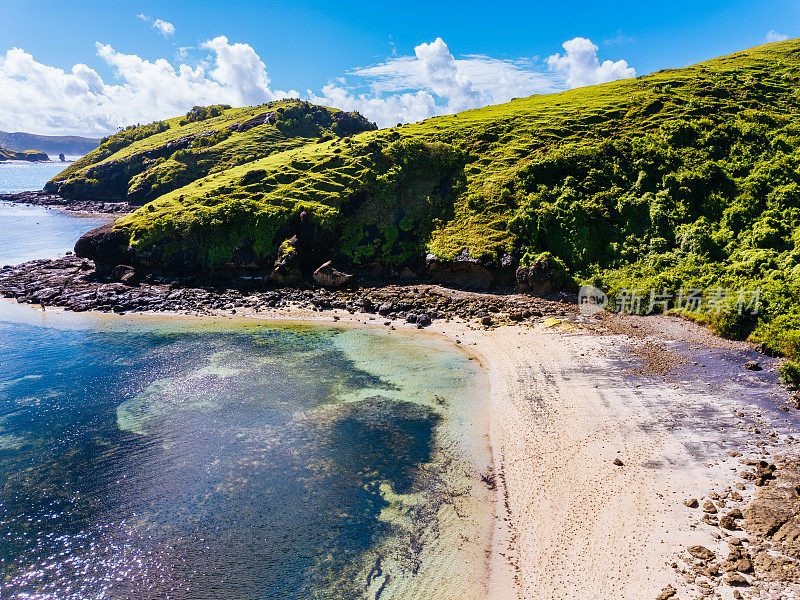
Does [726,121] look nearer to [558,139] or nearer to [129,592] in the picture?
[558,139]

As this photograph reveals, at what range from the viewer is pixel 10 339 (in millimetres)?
44812

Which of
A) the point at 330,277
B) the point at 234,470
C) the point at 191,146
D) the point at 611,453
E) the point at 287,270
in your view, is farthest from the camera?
the point at 191,146

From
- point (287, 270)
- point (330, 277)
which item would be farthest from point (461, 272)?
point (287, 270)

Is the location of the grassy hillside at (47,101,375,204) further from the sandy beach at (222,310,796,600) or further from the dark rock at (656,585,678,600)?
the dark rock at (656,585,678,600)

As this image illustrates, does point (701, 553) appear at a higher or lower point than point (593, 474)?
lower

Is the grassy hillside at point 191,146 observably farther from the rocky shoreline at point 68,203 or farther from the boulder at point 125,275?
the boulder at point 125,275

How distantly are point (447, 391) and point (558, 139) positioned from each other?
192 feet

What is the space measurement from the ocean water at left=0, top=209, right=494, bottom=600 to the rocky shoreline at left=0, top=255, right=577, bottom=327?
32.0 ft

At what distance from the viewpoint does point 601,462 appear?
24.5 m

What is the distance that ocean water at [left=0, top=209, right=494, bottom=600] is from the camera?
1877 centimetres

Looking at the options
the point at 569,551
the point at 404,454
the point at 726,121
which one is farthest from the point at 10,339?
the point at 726,121

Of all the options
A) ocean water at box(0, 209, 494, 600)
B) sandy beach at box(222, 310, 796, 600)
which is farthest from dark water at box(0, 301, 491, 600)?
sandy beach at box(222, 310, 796, 600)

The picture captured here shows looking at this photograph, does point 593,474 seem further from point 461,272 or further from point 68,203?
point 68,203

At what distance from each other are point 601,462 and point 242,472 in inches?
883
